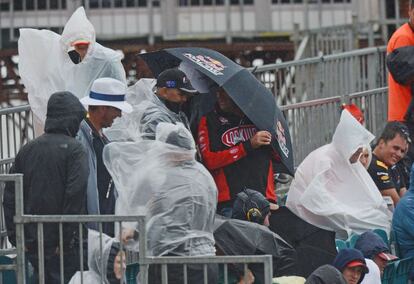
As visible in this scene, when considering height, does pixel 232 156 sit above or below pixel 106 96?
below

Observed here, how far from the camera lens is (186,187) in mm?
10922

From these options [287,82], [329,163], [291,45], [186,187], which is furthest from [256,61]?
[186,187]

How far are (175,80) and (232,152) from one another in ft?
2.37

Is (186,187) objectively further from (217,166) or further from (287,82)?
(287,82)

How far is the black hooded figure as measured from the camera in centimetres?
1062

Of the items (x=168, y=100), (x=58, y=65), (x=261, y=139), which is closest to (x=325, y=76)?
(x=261, y=139)

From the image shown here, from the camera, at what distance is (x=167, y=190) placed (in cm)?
1088

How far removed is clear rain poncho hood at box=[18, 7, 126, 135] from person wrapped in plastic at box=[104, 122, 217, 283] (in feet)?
5.42

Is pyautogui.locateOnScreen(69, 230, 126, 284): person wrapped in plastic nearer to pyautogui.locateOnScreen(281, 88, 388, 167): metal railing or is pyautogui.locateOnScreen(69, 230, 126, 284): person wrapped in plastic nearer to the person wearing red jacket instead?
pyautogui.locateOnScreen(281, 88, 388, 167): metal railing

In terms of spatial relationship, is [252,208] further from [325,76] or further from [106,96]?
[325,76]

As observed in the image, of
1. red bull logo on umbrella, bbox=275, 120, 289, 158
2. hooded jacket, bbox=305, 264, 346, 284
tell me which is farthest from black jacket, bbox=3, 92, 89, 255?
red bull logo on umbrella, bbox=275, 120, 289, 158

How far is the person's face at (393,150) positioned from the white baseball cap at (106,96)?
3262 millimetres

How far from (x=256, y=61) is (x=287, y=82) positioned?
13242mm

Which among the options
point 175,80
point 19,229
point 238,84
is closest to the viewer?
point 19,229
